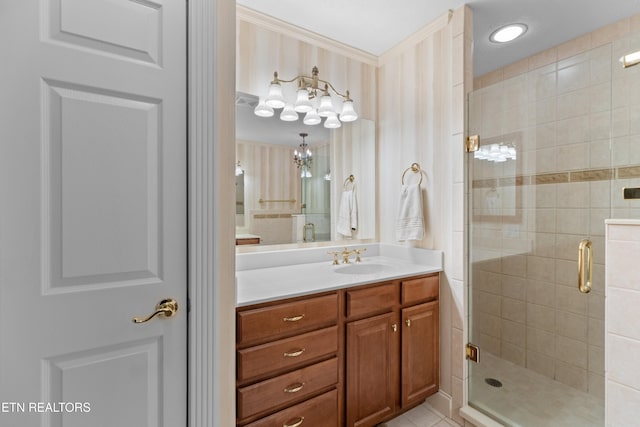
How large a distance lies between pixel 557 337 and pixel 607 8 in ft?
6.52

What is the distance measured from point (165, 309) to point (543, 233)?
6.62 feet

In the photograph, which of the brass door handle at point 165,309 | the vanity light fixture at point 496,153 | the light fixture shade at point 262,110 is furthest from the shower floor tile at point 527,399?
the light fixture shade at point 262,110

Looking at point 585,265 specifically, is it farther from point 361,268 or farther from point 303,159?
point 303,159

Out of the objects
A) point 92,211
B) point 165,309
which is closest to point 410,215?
point 165,309

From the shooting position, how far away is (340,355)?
144cm

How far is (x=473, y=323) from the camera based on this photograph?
1790 mm

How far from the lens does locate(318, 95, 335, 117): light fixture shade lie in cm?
205

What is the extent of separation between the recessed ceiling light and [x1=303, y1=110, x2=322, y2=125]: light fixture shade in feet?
4.29

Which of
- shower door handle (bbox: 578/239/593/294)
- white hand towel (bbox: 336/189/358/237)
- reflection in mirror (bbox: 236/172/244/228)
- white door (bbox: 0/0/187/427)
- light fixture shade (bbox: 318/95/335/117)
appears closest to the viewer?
white door (bbox: 0/0/187/427)

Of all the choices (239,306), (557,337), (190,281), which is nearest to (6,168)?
(190,281)

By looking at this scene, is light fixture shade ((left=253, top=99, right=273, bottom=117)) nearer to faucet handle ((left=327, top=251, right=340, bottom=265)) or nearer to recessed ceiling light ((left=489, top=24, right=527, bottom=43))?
faucet handle ((left=327, top=251, right=340, bottom=265))

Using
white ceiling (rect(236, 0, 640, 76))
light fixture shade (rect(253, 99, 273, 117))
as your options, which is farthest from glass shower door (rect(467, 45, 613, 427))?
light fixture shade (rect(253, 99, 273, 117))

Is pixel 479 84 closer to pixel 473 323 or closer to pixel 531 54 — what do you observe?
pixel 531 54

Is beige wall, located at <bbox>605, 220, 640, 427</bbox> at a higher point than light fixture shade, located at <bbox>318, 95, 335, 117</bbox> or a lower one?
lower
